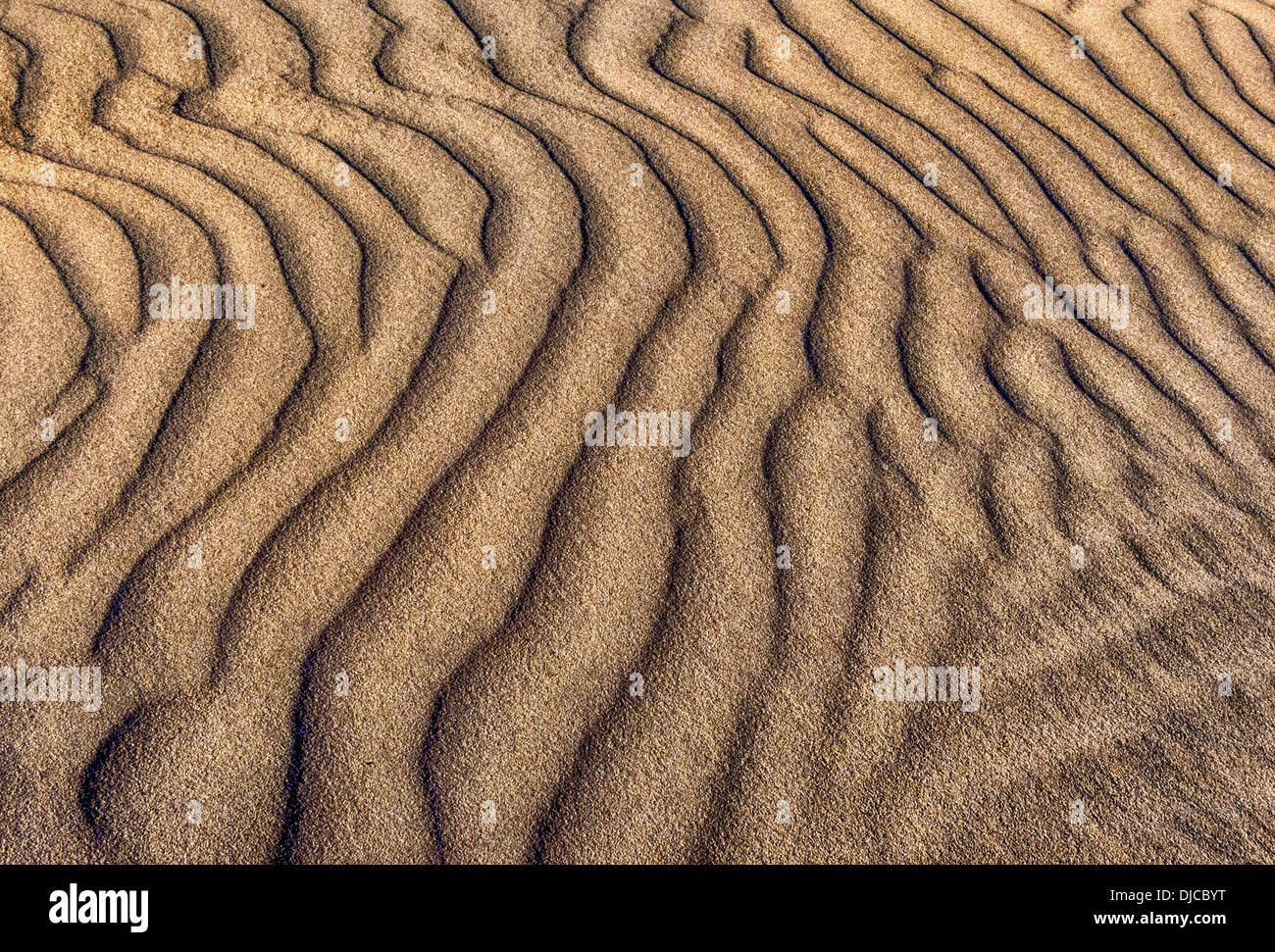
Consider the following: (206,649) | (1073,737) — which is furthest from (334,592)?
(1073,737)

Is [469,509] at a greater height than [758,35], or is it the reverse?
[758,35]

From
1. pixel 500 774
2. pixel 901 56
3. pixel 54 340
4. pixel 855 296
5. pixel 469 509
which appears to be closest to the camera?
pixel 500 774

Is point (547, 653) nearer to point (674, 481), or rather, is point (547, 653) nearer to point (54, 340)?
point (674, 481)

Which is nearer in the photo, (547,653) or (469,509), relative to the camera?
(547,653)

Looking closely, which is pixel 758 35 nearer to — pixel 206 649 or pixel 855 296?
pixel 855 296
